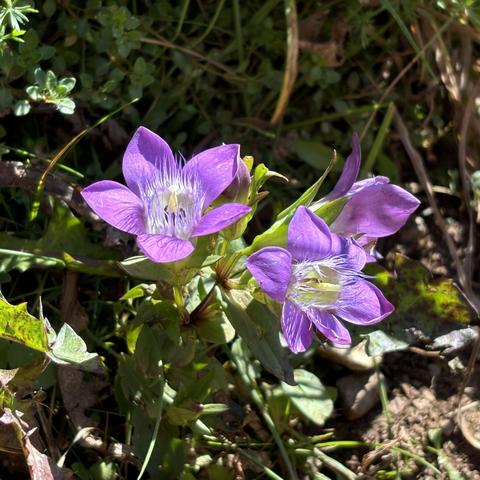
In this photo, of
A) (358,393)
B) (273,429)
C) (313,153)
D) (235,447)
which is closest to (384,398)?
(358,393)

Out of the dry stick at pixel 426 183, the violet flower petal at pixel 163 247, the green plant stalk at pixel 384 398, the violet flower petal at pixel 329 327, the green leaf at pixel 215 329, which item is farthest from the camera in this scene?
the dry stick at pixel 426 183

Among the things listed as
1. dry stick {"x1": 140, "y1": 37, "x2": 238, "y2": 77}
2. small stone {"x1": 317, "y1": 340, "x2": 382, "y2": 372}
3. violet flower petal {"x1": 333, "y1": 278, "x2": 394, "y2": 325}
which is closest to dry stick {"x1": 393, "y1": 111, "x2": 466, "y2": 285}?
small stone {"x1": 317, "y1": 340, "x2": 382, "y2": 372}

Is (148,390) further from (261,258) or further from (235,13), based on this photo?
(235,13)

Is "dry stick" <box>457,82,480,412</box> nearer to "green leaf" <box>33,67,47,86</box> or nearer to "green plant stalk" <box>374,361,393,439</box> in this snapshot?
"green plant stalk" <box>374,361,393,439</box>

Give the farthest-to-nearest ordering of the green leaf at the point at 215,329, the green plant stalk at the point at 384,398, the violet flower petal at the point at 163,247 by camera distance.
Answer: the green plant stalk at the point at 384,398 < the green leaf at the point at 215,329 < the violet flower petal at the point at 163,247

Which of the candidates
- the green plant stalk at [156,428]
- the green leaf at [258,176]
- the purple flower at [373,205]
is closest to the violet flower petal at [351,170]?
the purple flower at [373,205]

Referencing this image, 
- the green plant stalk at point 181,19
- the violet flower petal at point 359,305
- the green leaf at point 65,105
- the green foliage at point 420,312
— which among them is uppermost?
the green plant stalk at point 181,19

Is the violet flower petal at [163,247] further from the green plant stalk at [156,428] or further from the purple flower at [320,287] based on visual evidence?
the green plant stalk at [156,428]
